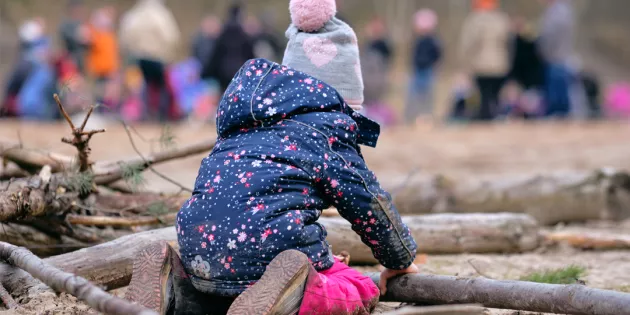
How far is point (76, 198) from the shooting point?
4195 millimetres

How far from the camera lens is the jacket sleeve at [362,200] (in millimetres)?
3178

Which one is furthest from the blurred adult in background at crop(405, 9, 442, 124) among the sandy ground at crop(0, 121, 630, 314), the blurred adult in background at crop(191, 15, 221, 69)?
the blurred adult in background at crop(191, 15, 221, 69)

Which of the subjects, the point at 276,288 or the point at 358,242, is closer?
the point at 276,288

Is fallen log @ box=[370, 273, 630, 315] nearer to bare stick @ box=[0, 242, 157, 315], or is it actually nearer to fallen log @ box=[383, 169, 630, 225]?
bare stick @ box=[0, 242, 157, 315]

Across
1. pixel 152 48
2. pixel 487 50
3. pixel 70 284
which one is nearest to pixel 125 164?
pixel 70 284

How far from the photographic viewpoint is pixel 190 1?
2434 cm

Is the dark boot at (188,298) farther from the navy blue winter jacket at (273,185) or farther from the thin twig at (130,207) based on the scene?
the thin twig at (130,207)

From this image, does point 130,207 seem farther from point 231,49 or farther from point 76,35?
point 76,35

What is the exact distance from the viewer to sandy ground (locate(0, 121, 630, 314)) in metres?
8.77

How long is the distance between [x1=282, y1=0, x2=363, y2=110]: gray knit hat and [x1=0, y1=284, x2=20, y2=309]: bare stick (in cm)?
128

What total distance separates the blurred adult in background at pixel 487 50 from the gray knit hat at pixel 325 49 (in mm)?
9897

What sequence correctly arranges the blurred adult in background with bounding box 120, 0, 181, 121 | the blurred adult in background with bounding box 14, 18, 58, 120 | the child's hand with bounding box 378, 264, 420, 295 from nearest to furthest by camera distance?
the child's hand with bounding box 378, 264, 420, 295
the blurred adult in background with bounding box 120, 0, 181, 121
the blurred adult in background with bounding box 14, 18, 58, 120

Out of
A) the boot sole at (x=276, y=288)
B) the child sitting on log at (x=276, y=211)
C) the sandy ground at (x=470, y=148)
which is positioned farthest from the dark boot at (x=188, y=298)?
the sandy ground at (x=470, y=148)

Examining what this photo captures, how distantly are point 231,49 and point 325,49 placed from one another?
9.30m
